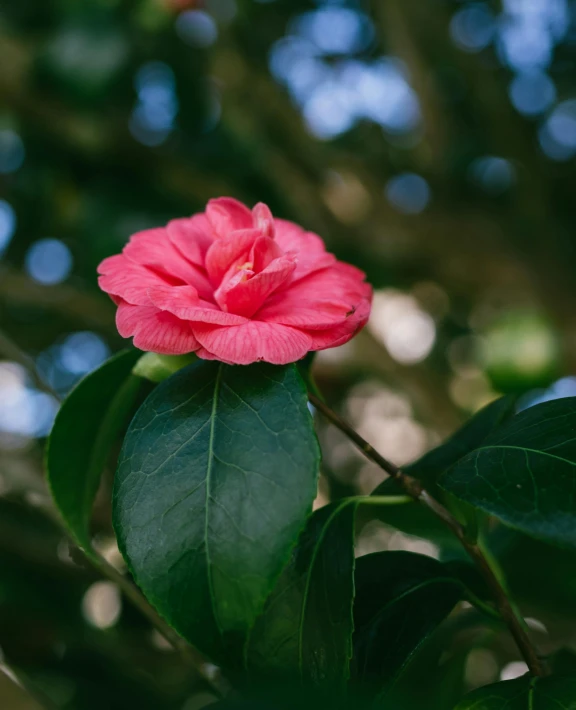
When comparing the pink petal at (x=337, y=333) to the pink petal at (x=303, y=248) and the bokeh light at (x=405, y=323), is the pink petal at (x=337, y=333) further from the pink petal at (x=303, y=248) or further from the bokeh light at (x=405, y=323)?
the bokeh light at (x=405, y=323)

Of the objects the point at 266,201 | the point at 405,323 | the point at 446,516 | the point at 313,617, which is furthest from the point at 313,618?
the point at 405,323

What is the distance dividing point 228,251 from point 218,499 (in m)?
0.16

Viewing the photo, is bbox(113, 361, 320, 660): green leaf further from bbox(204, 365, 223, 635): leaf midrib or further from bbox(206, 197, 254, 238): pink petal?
bbox(206, 197, 254, 238): pink petal

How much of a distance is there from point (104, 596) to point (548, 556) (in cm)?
A: 98

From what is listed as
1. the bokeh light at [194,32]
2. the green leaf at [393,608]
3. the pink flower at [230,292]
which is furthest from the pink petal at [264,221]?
the bokeh light at [194,32]

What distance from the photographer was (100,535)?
116 cm

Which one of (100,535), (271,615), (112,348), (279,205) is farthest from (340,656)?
(112,348)

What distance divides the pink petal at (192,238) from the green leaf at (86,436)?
8 cm

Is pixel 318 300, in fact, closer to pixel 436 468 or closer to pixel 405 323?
pixel 436 468

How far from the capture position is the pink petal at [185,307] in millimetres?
370

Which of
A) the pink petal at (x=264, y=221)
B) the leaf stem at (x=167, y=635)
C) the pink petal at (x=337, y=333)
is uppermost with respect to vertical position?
the pink petal at (x=264, y=221)

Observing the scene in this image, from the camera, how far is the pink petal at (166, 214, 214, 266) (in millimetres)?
445

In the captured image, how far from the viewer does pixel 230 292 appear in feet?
1.29

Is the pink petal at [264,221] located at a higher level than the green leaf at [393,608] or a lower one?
higher
